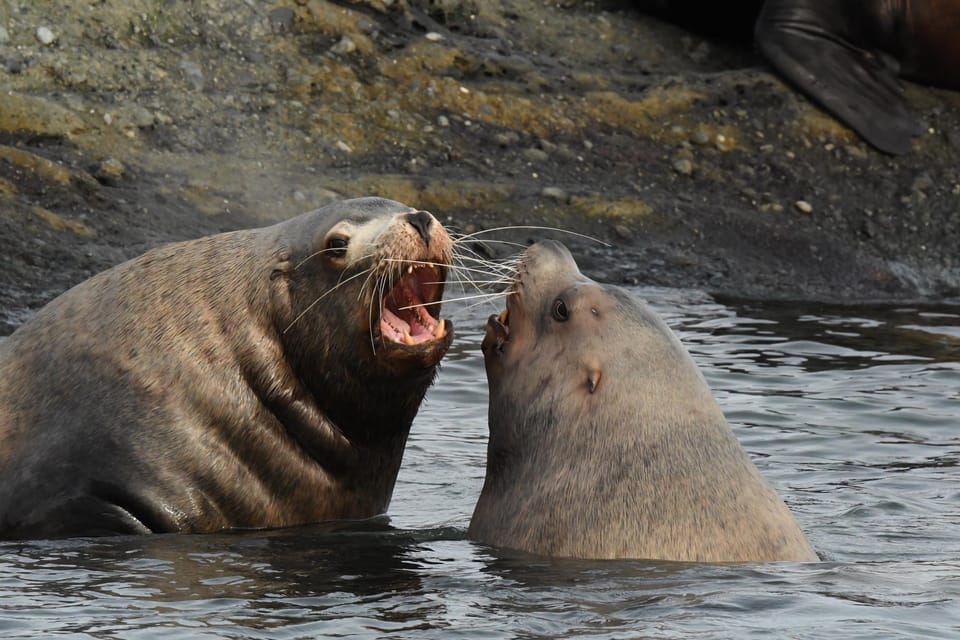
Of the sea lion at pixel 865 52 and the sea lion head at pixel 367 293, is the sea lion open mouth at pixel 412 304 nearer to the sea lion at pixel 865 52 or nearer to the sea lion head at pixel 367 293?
the sea lion head at pixel 367 293

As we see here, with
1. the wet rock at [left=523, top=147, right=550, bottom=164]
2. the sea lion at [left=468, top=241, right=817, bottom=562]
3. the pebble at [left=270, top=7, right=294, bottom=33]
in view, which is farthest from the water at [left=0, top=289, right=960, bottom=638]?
the pebble at [left=270, top=7, right=294, bottom=33]

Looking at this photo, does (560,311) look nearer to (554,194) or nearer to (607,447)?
(607,447)

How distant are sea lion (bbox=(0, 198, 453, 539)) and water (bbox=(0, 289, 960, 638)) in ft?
0.68

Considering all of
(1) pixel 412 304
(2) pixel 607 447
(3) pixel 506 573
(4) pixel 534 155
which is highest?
(4) pixel 534 155

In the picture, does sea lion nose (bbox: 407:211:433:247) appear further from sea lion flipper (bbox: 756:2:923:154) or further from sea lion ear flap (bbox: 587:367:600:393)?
sea lion flipper (bbox: 756:2:923:154)

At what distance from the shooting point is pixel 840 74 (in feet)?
49.6

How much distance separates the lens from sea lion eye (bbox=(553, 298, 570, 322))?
23.3 ft

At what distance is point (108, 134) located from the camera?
41.6ft

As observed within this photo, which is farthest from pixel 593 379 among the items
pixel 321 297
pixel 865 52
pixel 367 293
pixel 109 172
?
pixel 865 52

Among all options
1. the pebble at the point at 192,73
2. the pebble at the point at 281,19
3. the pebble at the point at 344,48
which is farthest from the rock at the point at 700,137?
the pebble at the point at 192,73

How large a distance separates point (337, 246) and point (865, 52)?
362 inches

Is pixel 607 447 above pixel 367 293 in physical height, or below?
below

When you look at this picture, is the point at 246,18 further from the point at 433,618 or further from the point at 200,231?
the point at 433,618

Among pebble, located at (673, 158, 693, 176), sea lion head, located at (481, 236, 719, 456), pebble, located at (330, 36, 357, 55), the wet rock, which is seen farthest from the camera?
pebble, located at (673, 158, 693, 176)
